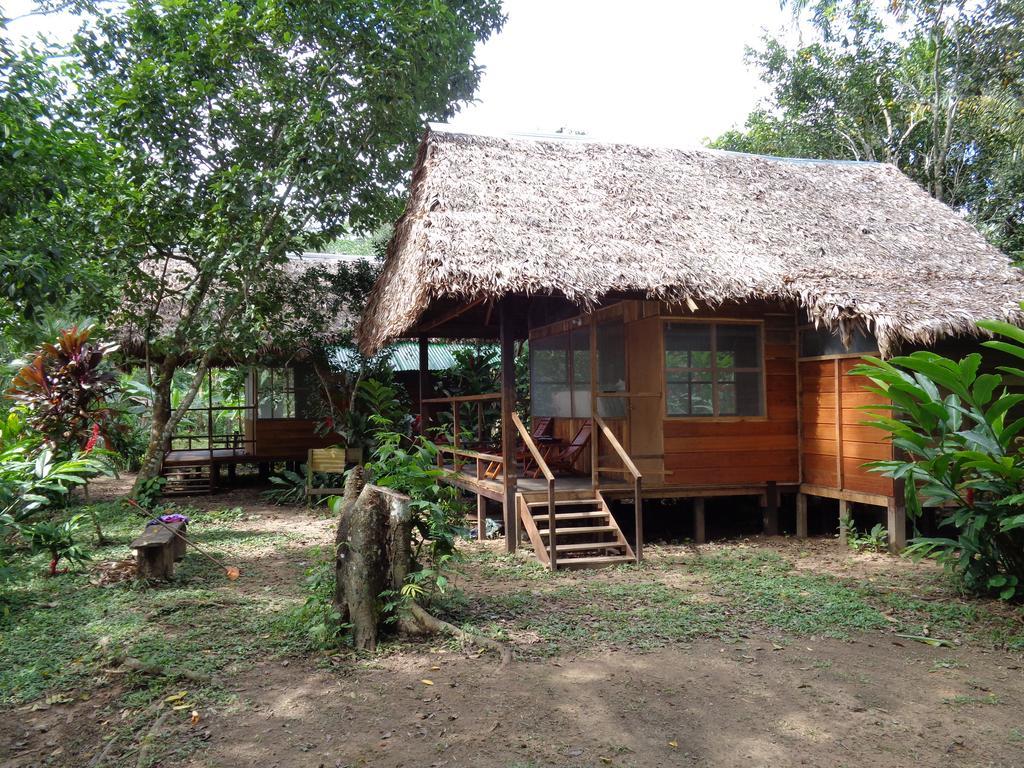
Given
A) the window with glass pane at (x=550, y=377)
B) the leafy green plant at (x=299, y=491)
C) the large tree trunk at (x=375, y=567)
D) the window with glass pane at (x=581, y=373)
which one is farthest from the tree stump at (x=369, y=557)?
the leafy green plant at (x=299, y=491)

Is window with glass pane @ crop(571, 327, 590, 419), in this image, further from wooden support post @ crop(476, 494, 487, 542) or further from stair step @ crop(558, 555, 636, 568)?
stair step @ crop(558, 555, 636, 568)

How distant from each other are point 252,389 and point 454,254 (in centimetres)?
801

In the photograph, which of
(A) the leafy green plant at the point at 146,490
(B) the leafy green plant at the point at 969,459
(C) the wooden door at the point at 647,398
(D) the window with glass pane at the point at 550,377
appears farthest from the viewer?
(A) the leafy green plant at the point at 146,490

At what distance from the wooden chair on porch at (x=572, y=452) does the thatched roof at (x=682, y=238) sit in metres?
2.05

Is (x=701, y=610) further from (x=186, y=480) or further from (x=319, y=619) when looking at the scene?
(x=186, y=480)

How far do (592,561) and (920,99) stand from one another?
13819mm

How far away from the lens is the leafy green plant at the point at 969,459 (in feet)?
16.1

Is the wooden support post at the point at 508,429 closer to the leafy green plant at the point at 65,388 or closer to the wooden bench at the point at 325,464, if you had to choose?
the leafy green plant at the point at 65,388

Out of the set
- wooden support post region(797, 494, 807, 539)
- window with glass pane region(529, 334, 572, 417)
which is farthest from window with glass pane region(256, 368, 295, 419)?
wooden support post region(797, 494, 807, 539)

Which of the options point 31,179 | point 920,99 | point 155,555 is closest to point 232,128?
point 31,179

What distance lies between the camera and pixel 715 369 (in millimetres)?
8266

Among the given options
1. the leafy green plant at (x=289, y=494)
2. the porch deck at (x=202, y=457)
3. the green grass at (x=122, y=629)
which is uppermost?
the porch deck at (x=202, y=457)

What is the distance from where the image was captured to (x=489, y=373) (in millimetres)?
13328

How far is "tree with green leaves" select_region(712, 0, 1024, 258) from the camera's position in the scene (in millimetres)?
14430
